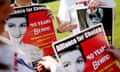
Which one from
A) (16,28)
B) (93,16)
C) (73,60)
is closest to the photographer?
(73,60)

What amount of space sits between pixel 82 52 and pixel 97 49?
0.15m

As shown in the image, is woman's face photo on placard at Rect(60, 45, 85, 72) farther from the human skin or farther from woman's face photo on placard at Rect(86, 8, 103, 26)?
woman's face photo on placard at Rect(86, 8, 103, 26)

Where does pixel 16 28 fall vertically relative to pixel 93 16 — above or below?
above

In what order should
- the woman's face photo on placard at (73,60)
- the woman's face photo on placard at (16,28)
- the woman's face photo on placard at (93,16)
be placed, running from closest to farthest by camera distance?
the woman's face photo on placard at (73,60), the woman's face photo on placard at (16,28), the woman's face photo on placard at (93,16)

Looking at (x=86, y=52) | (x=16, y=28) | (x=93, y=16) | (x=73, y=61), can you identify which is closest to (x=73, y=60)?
(x=73, y=61)

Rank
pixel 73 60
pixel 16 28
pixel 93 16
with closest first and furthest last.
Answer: pixel 73 60
pixel 16 28
pixel 93 16

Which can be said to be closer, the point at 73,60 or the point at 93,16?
the point at 73,60

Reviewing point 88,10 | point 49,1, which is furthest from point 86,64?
point 49,1

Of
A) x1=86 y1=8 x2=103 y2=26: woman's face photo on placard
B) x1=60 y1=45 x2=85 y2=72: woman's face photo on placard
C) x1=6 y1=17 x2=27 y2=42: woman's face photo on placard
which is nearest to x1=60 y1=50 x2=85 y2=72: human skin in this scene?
x1=60 y1=45 x2=85 y2=72: woman's face photo on placard

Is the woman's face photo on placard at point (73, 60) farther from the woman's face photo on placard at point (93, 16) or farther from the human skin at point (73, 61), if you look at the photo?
the woman's face photo on placard at point (93, 16)

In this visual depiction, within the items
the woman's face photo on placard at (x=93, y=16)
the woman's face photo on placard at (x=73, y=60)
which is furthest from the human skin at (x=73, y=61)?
the woman's face photo on placard at (x=93, y=16)

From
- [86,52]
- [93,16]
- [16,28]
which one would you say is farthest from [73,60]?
[93,16]

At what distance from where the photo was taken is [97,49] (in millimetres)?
3059

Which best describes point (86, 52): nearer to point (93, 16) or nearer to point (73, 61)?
point (73, 61)
